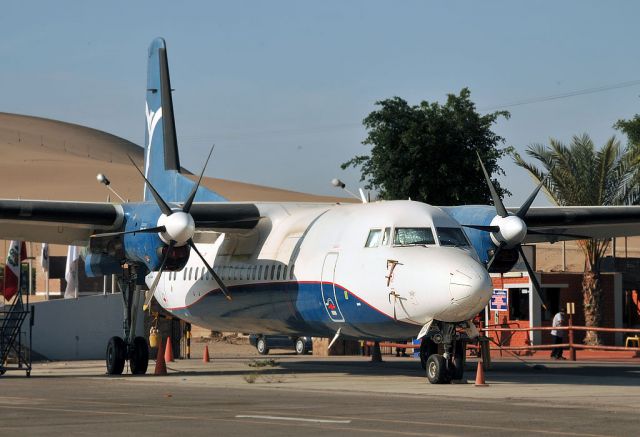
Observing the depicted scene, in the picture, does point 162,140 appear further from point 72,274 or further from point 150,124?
point 72,274

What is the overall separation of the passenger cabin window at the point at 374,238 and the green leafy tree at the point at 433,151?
18.7 m

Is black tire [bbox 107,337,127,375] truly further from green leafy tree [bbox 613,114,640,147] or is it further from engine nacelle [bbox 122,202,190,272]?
green leafy tree [bbox 613,114,640,147]

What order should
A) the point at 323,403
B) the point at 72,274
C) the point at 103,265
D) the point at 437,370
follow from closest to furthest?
the point at 323,403 → the point at 437,370 → the point at 103,265 → the point at 72,274

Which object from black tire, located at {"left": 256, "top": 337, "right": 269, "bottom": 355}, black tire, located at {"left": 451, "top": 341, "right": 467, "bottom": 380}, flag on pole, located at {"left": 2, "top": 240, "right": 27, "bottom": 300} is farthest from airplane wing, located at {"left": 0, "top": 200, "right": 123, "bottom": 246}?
black tire, located at {"left": 256, "top": 337, "right": 269, "bottom": 355}

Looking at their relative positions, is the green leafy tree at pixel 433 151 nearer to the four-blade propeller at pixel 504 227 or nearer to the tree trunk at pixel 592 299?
the tree trunk at pixel 592 299

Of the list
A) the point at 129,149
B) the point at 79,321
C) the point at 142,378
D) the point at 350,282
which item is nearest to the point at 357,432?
the point at 350,282

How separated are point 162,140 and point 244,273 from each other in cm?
645

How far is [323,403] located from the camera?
14648 mm

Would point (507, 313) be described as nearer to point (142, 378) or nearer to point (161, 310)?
point (161, 310)

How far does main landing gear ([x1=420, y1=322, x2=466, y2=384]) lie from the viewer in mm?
18344

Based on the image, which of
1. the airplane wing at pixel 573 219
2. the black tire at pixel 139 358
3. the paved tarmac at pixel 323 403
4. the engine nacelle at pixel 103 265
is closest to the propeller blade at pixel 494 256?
the airplane wing at pixel 573 219

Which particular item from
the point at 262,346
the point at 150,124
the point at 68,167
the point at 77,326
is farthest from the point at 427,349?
the point at 68,167

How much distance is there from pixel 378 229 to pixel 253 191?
339 feet

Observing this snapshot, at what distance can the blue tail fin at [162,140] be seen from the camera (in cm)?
2756
